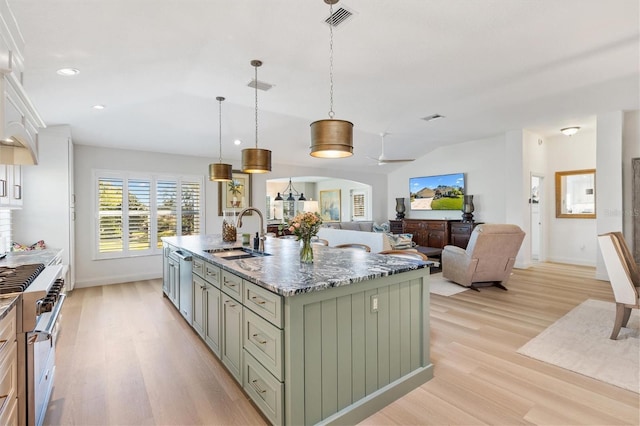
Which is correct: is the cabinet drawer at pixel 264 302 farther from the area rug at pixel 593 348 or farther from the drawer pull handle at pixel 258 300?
the area rug at pixel 593 348

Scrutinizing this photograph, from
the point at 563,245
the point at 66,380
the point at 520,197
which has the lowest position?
the point at 66,380

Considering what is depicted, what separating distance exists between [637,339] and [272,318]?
3565mm

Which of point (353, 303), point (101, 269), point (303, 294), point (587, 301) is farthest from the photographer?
point (101, 269)

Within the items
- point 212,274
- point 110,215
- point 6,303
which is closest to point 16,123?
point 6,303

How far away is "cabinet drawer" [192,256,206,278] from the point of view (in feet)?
9.42

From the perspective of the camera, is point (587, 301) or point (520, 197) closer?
point (587, 301)

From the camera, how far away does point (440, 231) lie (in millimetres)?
7285

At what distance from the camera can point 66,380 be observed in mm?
2420

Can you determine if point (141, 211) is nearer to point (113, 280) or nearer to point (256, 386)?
point (113, 280)

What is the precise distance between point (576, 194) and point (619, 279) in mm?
4861

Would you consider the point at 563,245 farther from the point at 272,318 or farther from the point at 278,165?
the point at 272,318

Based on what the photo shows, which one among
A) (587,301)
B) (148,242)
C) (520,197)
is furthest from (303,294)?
(520,197)

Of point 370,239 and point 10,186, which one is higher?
point 10,186

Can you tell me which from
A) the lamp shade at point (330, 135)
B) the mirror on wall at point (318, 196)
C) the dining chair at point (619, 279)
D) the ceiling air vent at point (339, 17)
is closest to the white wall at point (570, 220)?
the dining chair at point (619, 279)
